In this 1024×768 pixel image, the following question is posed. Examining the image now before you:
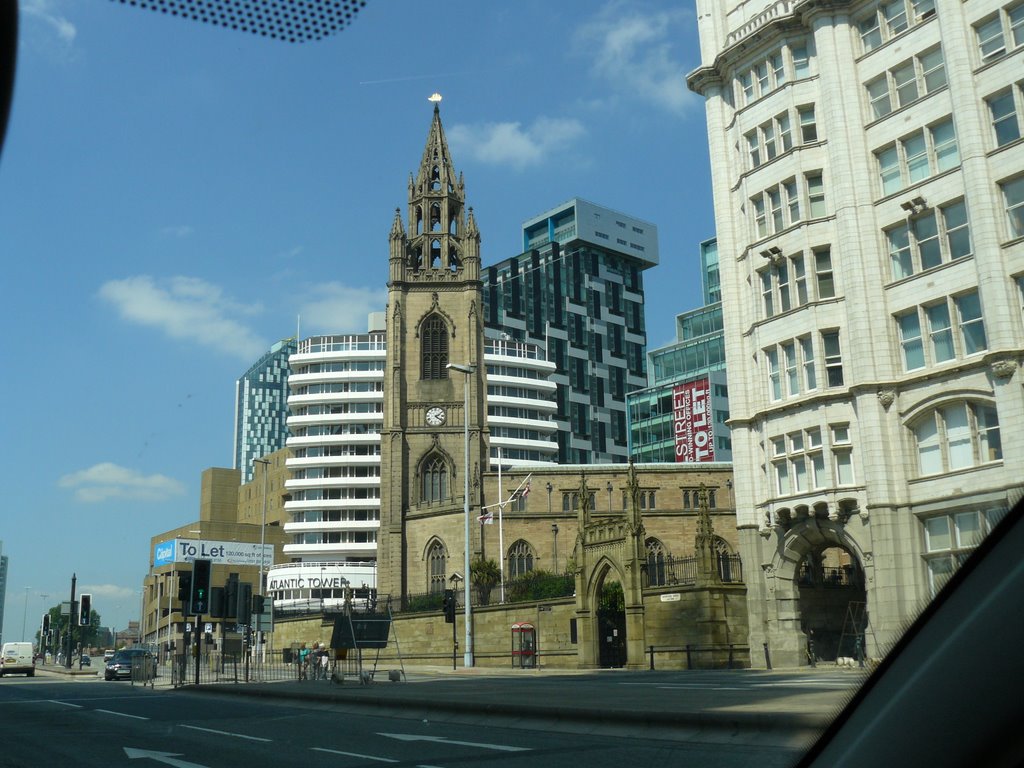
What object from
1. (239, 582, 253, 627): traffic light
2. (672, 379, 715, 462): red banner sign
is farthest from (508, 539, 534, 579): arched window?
(239, 582, 253, 627): traffic light

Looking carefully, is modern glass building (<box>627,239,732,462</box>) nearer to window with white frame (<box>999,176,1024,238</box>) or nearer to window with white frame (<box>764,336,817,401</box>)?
window with white frame (<box>764,336,817,401</box>)

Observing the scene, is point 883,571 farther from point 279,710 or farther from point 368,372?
point 368,372

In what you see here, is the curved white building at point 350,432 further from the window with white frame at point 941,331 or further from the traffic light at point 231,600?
the window with white frame at point 941,331

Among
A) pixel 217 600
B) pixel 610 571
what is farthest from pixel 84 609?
pixel 610 571

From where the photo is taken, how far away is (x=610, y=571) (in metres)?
46.0

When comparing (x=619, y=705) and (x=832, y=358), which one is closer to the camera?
(x=619, y=705)

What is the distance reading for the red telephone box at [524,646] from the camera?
48.7 m

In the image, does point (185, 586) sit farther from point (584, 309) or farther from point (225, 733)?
point (584, 309)

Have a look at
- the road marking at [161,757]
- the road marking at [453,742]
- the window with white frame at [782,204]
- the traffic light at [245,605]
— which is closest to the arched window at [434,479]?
the traffic light at [245,605]

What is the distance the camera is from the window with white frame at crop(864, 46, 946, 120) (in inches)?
1353

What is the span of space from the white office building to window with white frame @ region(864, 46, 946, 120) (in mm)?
70

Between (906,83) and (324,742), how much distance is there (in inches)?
1190

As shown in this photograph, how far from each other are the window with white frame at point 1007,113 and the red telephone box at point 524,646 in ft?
97.6

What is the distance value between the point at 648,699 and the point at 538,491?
59083 mm
